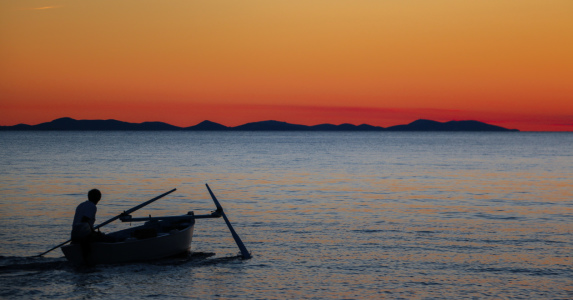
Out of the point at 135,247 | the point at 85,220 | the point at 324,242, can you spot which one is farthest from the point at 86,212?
the point at 324,242

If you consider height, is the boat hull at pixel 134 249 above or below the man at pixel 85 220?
below

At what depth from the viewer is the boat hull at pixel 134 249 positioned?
1625cm

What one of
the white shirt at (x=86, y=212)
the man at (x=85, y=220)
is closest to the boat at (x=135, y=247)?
the man at (x=85, y=220)

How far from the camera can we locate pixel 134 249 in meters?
17.0

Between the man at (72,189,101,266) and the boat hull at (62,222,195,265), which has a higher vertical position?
the man at (72,189,101,266)

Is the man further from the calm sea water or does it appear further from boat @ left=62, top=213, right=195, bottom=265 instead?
the calm sea water

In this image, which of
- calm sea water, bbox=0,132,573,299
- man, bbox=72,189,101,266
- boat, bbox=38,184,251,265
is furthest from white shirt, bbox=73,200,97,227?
calm sea water, bbox=0,132,573,299

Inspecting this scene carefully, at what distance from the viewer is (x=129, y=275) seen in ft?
52.2

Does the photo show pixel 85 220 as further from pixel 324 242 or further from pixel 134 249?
pixel 324 242

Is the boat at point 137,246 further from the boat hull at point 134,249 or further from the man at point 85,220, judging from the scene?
the man at point 85,220

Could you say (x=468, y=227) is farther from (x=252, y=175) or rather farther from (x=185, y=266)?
(x=252, y=175)

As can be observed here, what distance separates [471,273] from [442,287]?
1704 mm

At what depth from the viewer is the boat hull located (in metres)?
16.2

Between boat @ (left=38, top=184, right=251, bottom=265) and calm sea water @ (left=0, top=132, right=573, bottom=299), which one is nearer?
calm sea water @ (left=0, top=132, right=573, bottom=299)
